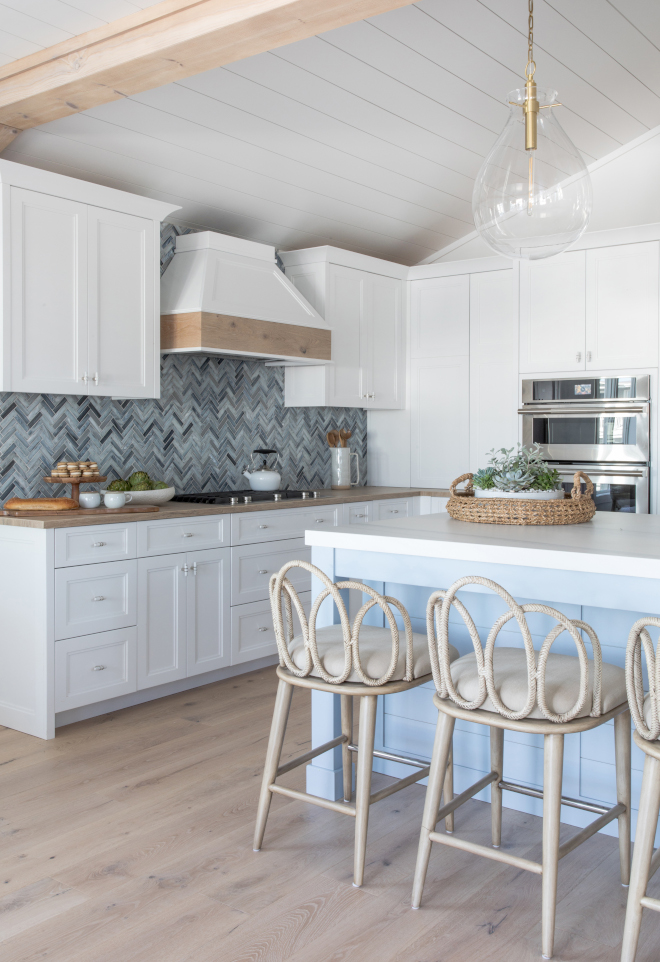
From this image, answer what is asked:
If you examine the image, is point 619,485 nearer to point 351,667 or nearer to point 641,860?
point 351,667

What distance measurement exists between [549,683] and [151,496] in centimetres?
244

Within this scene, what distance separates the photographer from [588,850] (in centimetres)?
236

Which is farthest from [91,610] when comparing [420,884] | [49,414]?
[420,884]

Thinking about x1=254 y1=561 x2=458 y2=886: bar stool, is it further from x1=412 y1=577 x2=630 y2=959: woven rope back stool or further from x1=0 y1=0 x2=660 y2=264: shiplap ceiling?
x1=0 y1=0 x2=660 y2=264: shiplap ceiling

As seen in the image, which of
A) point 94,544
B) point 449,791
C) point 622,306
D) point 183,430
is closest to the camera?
point 449,791

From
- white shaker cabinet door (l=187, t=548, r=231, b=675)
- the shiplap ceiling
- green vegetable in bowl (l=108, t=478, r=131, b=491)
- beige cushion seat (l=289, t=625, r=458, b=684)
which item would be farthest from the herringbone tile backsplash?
beige cushion seat (l=289, t=625, r=458, b=684)

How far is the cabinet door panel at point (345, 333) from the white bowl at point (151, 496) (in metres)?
1.35

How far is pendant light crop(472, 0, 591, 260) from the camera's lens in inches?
82.1

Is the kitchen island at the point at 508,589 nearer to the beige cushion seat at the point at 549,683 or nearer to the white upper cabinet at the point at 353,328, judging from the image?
the beige cushion seat at the point at 549,683

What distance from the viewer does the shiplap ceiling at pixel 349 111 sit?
3.37m

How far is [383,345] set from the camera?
537cm

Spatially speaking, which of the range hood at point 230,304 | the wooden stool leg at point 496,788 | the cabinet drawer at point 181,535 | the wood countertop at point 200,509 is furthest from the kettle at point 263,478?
the wooden stool leg at point 496,788

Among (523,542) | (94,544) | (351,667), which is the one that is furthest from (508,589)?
(94,544)

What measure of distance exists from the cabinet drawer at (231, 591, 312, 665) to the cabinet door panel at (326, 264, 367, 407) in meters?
1.44
